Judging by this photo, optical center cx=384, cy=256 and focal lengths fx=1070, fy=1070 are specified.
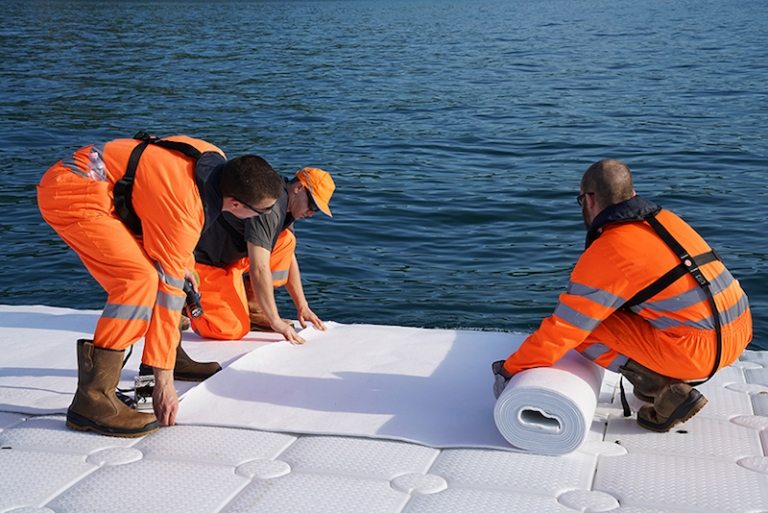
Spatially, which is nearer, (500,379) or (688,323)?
(688,323)

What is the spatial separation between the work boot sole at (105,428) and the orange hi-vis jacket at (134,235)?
0.30 m

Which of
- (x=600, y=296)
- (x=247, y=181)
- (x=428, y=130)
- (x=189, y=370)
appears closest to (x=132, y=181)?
(x=247, y=181)

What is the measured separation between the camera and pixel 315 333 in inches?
227

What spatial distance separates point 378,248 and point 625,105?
9107mm

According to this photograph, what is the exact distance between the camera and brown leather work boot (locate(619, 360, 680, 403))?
4367 mm

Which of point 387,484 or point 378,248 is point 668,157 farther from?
point 387,484

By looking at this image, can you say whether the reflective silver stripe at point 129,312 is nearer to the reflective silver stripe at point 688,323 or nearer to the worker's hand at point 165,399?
the worker's hand at point 165,399

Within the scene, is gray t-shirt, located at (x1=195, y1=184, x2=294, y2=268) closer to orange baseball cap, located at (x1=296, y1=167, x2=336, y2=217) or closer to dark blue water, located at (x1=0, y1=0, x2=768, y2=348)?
orange baseball cap, located at (x1=296, y1=167, x2=336, y2=217)

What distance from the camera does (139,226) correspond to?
4305 millimetres

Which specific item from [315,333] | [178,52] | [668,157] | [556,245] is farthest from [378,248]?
[178,52]

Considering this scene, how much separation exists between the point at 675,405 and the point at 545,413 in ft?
1.95

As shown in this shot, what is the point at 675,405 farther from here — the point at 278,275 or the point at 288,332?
the point at 278,275

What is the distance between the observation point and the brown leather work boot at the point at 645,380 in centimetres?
437

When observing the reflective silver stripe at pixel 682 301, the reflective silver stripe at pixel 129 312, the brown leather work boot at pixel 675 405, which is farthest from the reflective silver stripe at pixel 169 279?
the brown leather work boot at pixel 675 405
